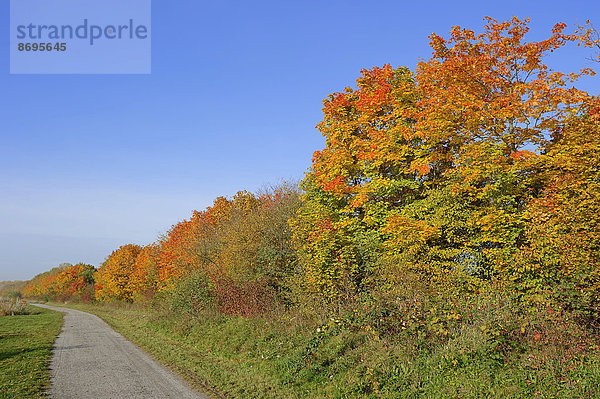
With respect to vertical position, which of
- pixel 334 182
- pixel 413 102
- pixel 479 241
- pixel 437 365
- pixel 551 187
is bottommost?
pixel 437 365

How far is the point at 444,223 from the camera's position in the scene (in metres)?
15.0

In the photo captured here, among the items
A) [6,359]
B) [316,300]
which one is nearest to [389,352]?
[316,300]

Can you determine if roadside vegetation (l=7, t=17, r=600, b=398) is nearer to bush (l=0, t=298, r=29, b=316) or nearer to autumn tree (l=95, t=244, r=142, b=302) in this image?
bush (l=0, t=298, r=29, b=316)

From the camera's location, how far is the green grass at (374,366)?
7.99 m

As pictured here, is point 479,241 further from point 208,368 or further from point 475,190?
point 208,368

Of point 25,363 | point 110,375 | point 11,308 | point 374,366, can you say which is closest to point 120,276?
point 11,308

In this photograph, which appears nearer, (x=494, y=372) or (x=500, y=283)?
(x=494, y=372)

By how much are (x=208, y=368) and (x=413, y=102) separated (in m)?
15.2

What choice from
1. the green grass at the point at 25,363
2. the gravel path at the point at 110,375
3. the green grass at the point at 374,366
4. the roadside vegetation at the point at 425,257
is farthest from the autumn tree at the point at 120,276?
the green grass at the point at 374,366

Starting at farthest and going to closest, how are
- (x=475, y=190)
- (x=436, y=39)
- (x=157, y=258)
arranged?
(x=157, y=258) → (x=436, y=39) → (x=475, y=190)

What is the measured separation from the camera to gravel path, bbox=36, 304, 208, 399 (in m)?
10.2

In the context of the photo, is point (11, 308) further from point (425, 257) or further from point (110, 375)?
point (425, 257)

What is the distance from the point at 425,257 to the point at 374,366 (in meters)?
6.41

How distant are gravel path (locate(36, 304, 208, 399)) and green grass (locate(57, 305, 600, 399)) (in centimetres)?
71
